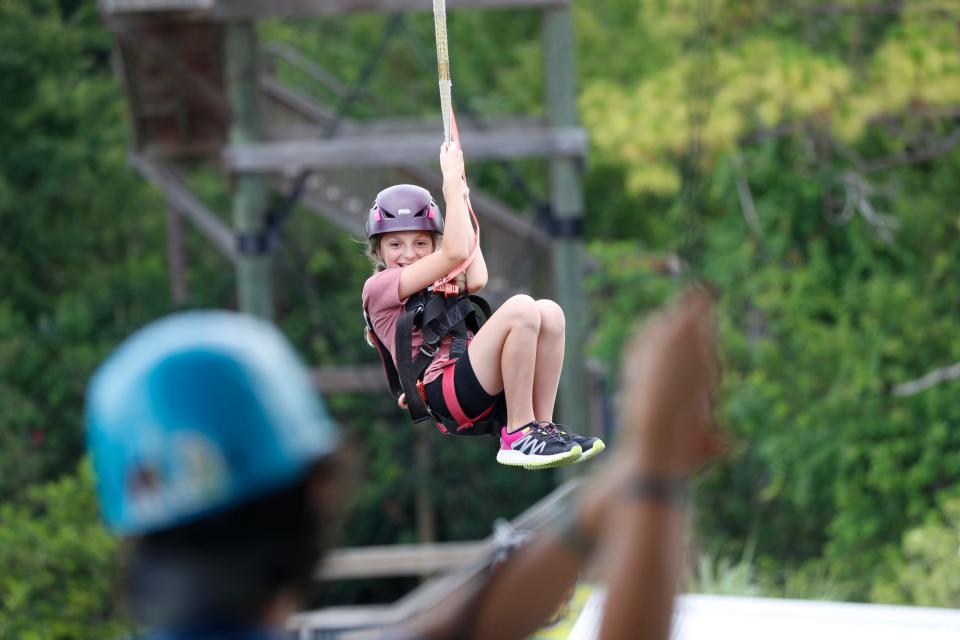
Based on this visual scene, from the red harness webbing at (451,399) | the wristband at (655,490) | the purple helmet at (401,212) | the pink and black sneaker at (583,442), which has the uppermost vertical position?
the purple helmet at (401,212)

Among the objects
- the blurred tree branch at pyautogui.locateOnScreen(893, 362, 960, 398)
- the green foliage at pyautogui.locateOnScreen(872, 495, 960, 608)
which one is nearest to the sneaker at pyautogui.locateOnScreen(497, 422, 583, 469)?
the green foliage at pyautogui.locateOnScreen(872, 495, 960, 608)

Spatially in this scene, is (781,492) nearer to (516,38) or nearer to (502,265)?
(502,265)

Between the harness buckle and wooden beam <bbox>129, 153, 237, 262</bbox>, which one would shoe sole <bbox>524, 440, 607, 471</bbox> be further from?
wooden beam <bbox>129, 153, 237, 262</bbox>

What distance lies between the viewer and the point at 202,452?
1586 millimetres

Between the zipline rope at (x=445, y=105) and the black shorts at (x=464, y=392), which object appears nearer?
the zipline rope at (x=445, y=105)

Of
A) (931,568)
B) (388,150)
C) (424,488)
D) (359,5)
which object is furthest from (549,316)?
(424,488)

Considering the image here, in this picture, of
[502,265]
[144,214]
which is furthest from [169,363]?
[144,214]

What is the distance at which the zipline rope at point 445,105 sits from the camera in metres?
3.95

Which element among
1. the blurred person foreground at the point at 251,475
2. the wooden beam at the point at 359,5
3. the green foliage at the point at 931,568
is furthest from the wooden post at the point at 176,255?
the blurred person foreground at the point at 251,475

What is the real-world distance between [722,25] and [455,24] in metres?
6.79

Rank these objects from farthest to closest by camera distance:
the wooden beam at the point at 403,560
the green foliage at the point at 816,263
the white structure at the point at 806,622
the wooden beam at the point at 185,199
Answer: the wooden beam at the point at 185,199 < the green foliage at the point at 816,263 < the wooden beam at the point at 403,560 < the white structure at the point at 806,622

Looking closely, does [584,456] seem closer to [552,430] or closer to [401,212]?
[552,430]

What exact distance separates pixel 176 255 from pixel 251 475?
15.8 meters

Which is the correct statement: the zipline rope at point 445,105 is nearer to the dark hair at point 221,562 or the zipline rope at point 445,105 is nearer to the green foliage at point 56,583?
the dark hair at point 221,562
